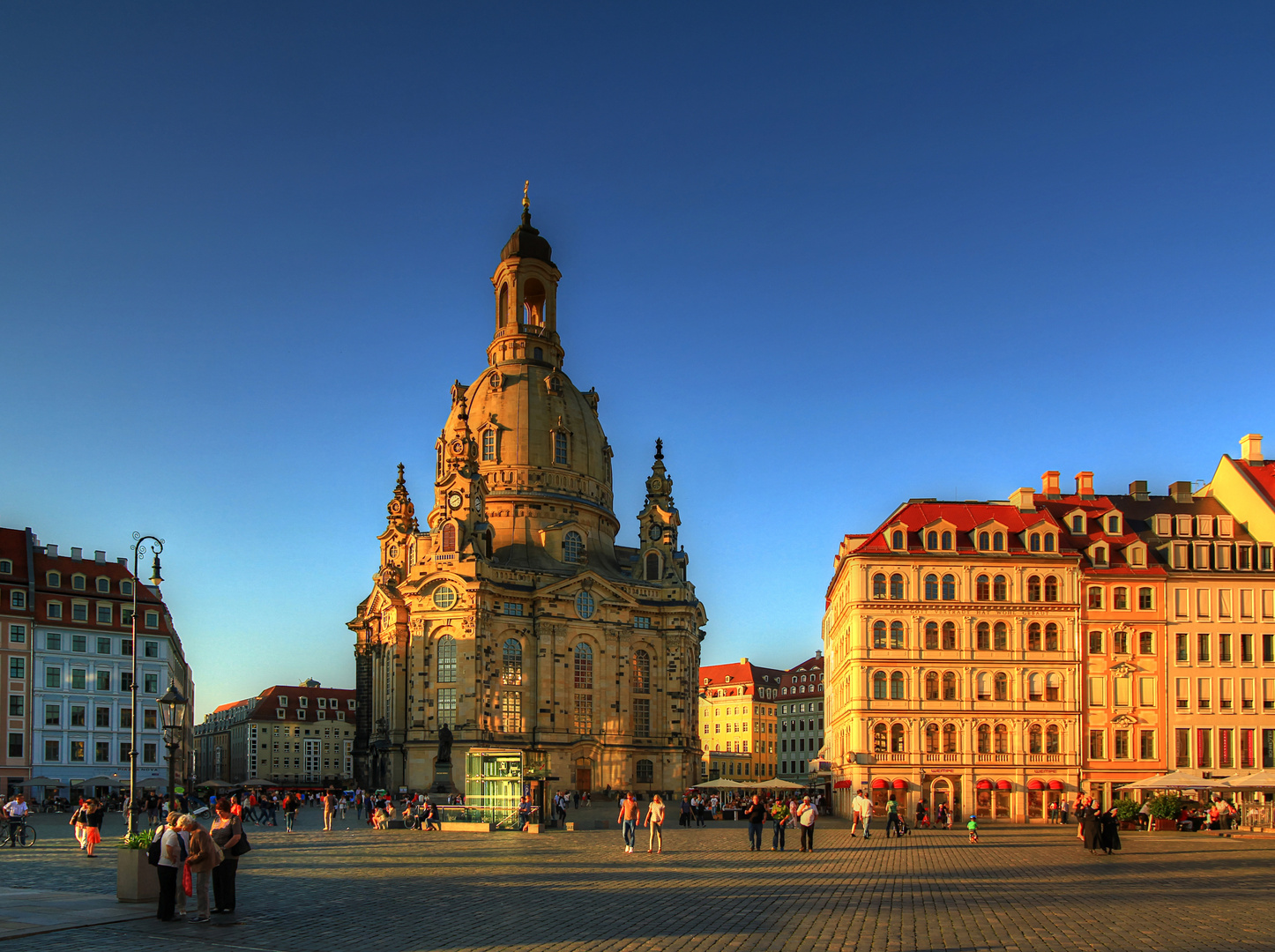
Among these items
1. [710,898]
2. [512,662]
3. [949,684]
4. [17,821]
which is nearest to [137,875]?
[710,898]

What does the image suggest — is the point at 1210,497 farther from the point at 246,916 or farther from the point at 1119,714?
the point at 246,916

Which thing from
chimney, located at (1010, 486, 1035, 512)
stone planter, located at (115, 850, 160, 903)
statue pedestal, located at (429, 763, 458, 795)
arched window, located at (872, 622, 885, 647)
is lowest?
statue pedestal, located at (429, 763, 458, 795)

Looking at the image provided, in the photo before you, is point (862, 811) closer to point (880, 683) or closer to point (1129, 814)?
point (1129, 814)

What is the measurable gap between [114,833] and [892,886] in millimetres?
36830

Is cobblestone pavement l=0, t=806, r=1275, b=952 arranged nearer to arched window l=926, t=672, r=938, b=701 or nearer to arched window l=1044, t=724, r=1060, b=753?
arched window l=1044, t=724, r=1060, b=753

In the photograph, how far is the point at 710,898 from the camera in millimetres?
24328

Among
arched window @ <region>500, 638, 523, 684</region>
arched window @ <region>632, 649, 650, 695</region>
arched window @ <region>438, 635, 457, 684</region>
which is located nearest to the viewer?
arched window @ <region>438, 635, 457, 684</region>

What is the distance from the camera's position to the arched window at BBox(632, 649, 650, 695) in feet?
336

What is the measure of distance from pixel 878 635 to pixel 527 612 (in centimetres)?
3936

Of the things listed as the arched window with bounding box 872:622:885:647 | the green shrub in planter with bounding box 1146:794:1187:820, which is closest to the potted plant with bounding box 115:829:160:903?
the green shrub in planter with bounding box 1146:794:1187:820

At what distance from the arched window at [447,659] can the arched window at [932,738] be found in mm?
40542

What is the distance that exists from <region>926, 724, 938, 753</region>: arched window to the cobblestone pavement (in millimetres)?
23470

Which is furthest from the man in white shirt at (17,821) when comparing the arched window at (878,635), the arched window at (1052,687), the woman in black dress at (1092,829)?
the arched window at (1052,687)

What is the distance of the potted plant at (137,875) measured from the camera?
22781 millimetres
